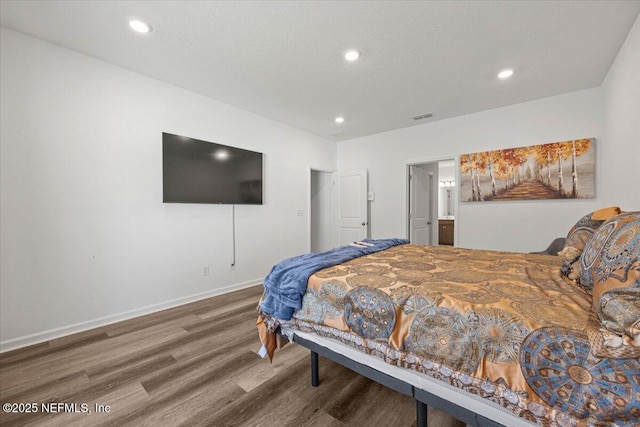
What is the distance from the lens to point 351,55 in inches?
98.0

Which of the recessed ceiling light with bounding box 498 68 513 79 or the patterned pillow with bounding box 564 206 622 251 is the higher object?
the recessed ceiling light with bounding box 498 68 513 79

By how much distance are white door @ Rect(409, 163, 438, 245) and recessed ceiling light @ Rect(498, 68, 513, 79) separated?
79.5 inches

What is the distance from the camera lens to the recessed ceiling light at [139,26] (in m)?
2.07

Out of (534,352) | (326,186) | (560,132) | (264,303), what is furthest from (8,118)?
(560,132)

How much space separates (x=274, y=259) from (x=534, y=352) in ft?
12.6

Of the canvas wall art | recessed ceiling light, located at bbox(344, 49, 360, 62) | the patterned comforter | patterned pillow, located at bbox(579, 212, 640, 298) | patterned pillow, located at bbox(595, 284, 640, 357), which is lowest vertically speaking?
the patterned comforter

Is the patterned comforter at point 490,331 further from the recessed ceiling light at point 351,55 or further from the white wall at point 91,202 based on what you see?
the white wall at point 91,202

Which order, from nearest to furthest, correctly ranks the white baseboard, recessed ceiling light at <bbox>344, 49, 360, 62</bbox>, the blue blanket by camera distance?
1. the blue blanket
2. the white baseboard
3. recessed ceiling light at <bbox>344, 49, 360, 62</bbox>

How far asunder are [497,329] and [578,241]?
118 centimetres

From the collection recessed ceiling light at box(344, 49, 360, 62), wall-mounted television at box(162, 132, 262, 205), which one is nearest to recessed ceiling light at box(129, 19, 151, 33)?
wall-mounted television at box(162, 132, 262, 205)

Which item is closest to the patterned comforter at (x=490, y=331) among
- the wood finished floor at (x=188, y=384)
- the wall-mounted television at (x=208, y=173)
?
the wood finished floor at (x=188, y=384)

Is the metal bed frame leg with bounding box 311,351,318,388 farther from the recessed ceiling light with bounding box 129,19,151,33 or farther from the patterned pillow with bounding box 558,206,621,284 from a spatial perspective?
the recessed ceiling light with bounding box 129,19,151,33

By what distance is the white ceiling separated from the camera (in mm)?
1930

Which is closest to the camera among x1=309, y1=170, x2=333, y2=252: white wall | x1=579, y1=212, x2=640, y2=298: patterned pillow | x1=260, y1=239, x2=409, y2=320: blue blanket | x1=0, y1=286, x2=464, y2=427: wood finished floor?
x1=579, y1=212, x2=640, y2=298: patterned pillow
